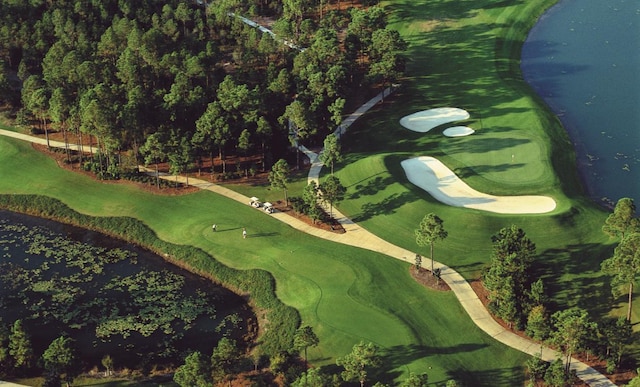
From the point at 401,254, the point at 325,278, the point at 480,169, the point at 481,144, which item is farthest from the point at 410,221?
the point at 481,144

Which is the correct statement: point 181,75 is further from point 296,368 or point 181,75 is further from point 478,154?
point 296,368

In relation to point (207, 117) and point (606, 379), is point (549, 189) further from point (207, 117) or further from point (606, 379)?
point (207, 117)

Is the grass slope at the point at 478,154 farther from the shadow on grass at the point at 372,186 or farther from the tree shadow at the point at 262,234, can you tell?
the tree shadow at the point at 262,234

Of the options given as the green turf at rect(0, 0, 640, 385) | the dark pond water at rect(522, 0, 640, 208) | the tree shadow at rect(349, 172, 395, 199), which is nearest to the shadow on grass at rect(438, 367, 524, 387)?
the green turf at rect(0, 0, 640, 385)

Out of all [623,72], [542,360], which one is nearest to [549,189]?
[542,360]

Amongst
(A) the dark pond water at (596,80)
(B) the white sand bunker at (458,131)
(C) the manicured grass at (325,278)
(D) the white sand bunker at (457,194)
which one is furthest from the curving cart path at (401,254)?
(A) the dark pond water at (596,80)

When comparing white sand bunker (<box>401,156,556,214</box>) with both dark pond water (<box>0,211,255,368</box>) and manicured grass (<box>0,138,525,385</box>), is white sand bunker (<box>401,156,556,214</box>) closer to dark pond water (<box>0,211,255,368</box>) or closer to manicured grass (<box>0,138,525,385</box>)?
manicured grass (<box>0,138,525,385</box>)
